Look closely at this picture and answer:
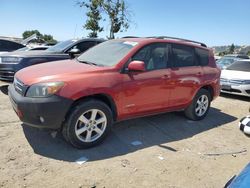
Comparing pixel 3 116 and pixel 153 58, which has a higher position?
pixel 153 58

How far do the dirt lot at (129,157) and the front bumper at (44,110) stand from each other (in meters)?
0.47

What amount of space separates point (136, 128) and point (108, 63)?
4.78 ft

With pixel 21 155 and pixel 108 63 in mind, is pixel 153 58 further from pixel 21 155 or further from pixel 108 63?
pixel 21 155

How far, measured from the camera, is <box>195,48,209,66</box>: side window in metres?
6.25

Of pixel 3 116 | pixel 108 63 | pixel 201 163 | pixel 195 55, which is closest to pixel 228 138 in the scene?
pixel 201 163

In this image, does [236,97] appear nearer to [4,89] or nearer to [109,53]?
[109,53]

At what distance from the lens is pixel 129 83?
465cm

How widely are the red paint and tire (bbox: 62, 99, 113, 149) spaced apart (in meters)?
0.19

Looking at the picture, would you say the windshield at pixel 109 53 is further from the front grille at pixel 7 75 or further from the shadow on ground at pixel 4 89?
the shadow on ground at pixel 4 89

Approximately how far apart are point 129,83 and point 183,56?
1745 millimetres

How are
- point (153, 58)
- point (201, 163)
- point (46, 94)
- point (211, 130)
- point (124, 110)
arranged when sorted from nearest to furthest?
point (46, 94) < point (201, 163) < point (124, 110) < point (153, 58) < point (211, 130)

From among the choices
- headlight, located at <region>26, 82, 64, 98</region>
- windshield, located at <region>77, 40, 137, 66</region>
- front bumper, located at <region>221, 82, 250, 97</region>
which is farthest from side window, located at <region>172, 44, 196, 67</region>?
front bumper, located at <region>221, 82, 250, 97</region>

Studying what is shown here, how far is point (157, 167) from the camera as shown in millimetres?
4031

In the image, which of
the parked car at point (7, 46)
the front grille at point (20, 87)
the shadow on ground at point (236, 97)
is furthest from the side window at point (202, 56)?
the parked car at point (7, 46)
